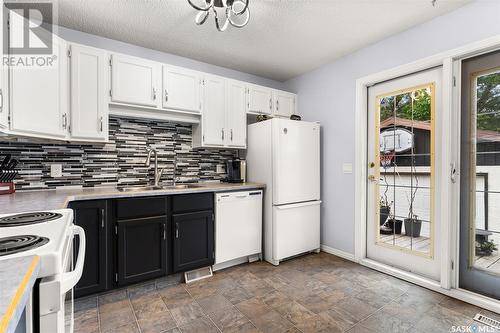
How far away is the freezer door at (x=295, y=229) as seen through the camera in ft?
9.46

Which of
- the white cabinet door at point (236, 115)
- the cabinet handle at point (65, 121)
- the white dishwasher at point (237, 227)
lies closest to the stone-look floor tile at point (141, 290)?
the white dishwasher at point (237, 227)

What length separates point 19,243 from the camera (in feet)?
2.54

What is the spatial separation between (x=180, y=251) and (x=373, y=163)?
229cm

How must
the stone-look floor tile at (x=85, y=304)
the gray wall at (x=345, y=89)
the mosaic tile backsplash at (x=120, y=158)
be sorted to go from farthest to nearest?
the mosaic tile backsplash at (x=120, y=158), the gray wall at (x=345, y=89), the stone-look floor tile at (x=85, y=304)

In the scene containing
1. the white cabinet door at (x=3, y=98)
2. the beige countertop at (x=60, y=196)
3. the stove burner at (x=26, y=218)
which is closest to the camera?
the stove burner at (x=26, y=218)

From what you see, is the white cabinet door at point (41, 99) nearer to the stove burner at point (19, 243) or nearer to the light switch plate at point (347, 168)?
the stove burner at point (19, 243)

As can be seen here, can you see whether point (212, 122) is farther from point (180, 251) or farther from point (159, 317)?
point (159, 317)

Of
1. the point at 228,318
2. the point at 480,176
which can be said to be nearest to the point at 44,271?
the point at 228,318

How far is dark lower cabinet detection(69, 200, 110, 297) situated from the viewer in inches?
78.4

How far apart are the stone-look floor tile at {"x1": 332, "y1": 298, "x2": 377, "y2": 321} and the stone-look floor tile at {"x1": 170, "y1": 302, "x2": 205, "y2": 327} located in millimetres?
1066

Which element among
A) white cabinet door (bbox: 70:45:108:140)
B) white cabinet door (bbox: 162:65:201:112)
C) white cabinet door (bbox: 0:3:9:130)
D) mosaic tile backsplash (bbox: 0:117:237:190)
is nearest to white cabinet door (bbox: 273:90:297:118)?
mosaic tile backsplash (bbox: 0:117:237:190)

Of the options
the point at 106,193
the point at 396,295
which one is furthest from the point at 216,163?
the point at 396,295

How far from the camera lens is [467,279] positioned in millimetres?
2146

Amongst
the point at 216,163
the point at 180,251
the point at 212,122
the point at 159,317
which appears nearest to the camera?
the point at 159,317
